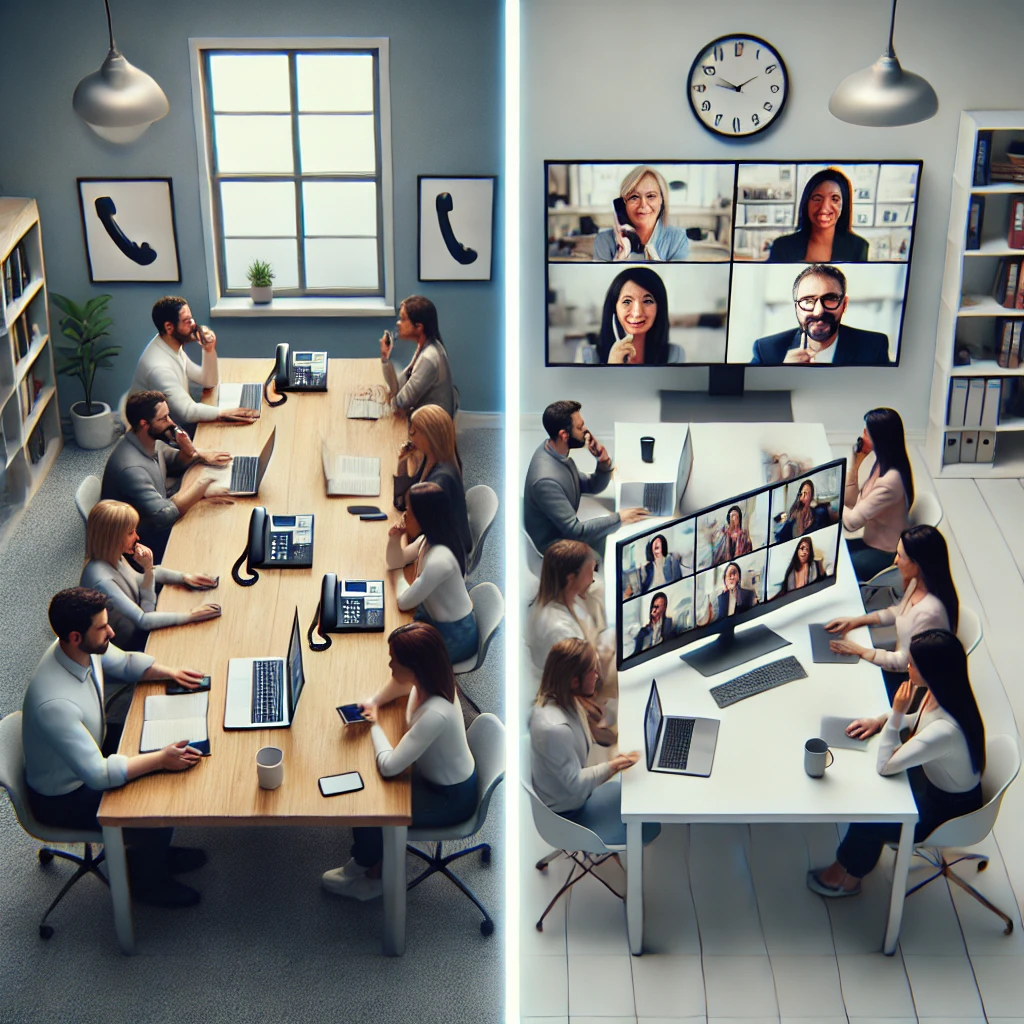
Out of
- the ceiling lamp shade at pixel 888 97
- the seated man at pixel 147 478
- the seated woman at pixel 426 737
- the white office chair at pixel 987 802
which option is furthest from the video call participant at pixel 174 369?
the white office chair at pixel 987 802

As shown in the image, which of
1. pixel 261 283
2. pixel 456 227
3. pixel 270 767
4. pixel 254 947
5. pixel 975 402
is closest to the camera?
pixel 270 767

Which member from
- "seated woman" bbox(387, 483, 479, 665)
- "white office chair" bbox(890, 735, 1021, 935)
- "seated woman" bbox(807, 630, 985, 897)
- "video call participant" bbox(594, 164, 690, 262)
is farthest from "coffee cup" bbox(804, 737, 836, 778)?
"video call participant" bbox(594, 164, 690, 262)

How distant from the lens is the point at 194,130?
6.95 meters

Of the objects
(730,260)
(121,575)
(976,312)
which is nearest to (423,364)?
(730,260)

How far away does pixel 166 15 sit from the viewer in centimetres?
673

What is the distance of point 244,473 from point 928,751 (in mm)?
3010

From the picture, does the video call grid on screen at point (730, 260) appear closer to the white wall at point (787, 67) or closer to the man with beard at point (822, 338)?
the man with beard at point (822, 338)

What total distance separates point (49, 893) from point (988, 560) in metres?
4.35

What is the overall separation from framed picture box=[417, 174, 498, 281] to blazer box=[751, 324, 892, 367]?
1.56 m

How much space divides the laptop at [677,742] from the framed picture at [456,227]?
11.9 ft

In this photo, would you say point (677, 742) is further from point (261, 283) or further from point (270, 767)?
point (261, 283)

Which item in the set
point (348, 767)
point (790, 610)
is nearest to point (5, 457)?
point (348, 767)

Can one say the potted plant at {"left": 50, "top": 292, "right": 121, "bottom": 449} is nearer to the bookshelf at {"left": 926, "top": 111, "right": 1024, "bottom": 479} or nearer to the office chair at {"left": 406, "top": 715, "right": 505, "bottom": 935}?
the office chair at {"left": 406, "top": 715, "right": 505, "bottom": 935}

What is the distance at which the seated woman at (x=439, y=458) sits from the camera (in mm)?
5148
